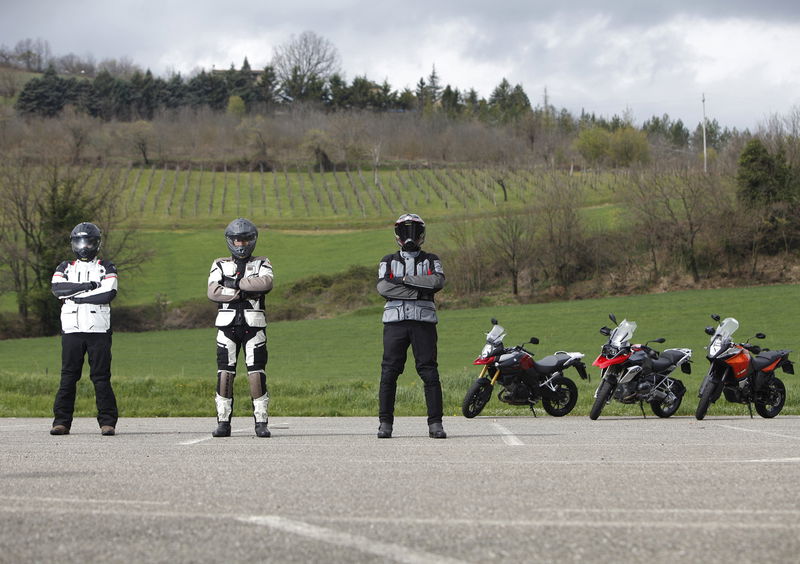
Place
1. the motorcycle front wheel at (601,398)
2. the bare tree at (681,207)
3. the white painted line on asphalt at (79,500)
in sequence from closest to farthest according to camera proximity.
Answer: the white painted line on asphalt at (79,500) → the motorcycle front wheel at (601,398) → the bare tree at (681,207)

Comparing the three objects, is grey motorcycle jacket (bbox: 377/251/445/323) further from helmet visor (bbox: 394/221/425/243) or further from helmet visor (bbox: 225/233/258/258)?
helmet visor (bbox: 225/233/258/258)

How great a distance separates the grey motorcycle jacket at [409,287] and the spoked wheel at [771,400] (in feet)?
21.8

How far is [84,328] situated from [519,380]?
22.2 ft

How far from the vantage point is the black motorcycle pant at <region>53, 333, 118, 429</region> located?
474 inches

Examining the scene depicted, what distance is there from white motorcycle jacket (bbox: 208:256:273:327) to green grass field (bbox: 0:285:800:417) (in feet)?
22.3

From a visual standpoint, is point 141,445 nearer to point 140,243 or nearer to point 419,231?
point 419,231

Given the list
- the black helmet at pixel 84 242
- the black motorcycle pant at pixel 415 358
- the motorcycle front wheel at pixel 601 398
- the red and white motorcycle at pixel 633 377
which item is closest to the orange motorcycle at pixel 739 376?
the red and white motorcycle at pixel 633 377

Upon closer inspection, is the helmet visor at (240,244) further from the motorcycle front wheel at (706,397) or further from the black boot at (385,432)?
the motorcycle front wheel at (706,397)

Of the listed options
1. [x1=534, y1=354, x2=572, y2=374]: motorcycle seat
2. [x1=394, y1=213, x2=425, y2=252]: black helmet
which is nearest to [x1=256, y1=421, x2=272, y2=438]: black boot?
[x1=394, y1=213, x2=425, y2=252]: black helmet

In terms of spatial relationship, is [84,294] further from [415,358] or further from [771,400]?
[771,400]

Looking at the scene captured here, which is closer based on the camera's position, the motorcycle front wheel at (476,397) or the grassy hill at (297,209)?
the motorcycle front wheel at (476,397)

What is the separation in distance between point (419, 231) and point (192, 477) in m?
5.08

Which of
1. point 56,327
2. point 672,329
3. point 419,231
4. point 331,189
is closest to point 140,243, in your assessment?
point 56,327

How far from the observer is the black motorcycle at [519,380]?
15.5 m
